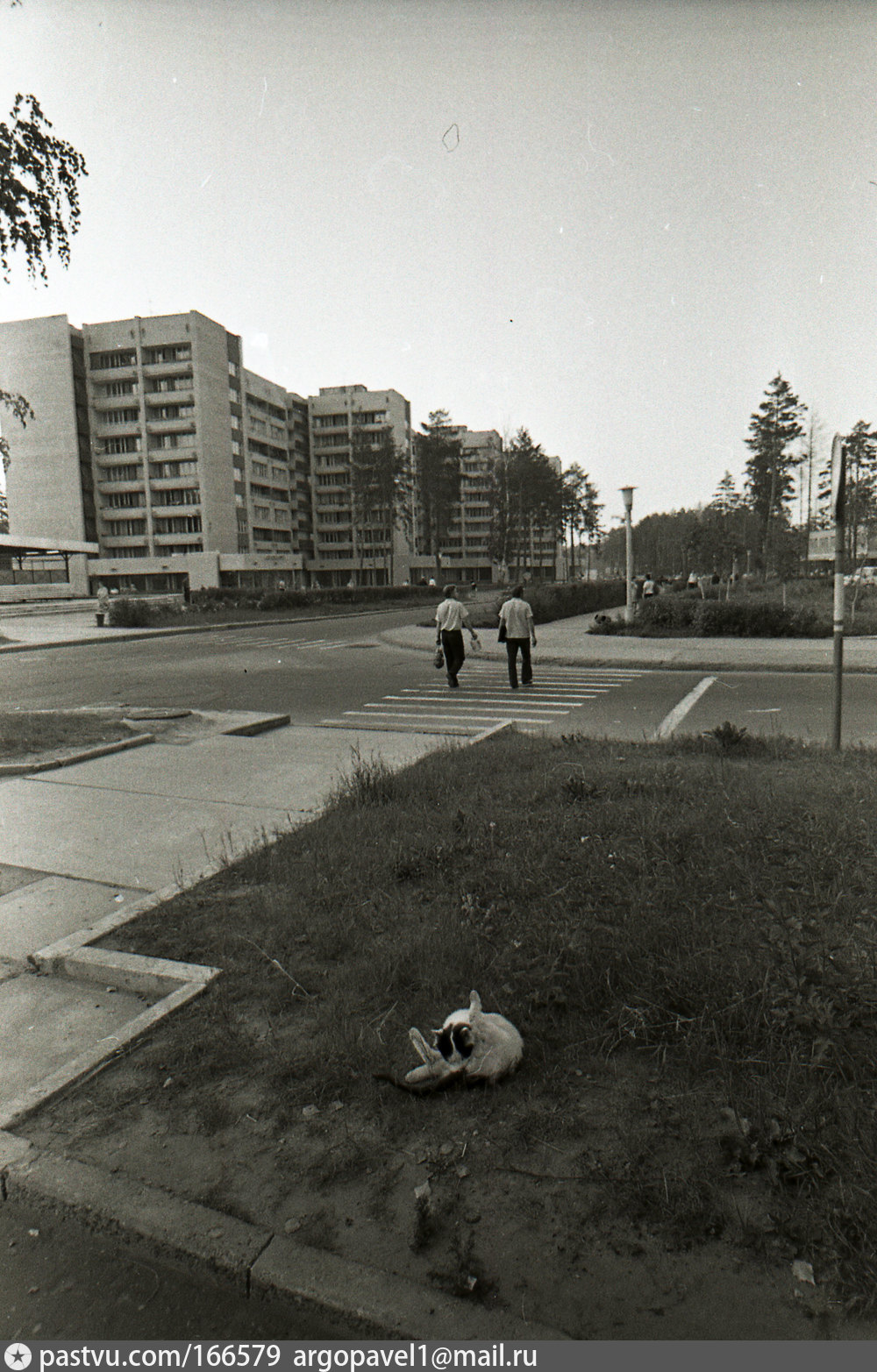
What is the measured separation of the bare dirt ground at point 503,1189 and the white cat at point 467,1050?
7cm

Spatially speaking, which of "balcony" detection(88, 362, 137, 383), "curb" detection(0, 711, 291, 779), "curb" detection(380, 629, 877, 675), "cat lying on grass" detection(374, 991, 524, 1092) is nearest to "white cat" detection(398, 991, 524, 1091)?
"cat lying on grass" detection(374, 991, 524, 1092)

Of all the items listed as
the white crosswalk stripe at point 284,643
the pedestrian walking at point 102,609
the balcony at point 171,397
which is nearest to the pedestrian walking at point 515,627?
the white crosswalk stripe at point 284,643

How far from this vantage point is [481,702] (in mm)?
12578

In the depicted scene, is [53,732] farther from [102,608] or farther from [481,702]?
[102,608]

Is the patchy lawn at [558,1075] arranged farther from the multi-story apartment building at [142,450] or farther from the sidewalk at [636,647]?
the multi-story apartment building at [142,450]

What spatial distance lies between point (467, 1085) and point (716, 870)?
2.17 m

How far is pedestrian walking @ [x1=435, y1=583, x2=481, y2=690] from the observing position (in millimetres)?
13477

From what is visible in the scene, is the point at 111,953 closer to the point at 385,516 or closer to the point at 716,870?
the point at 716,870

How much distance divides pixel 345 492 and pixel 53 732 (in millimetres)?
94726

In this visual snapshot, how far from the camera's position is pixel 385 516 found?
8356 cm

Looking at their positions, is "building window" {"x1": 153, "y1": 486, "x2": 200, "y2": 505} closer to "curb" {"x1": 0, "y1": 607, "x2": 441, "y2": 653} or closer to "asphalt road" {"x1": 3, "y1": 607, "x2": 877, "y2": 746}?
"curb" {"x1": 0, "y1": 607, "x2": 441, "y2": 653}

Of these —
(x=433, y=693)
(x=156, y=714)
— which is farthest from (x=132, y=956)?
(x=433, y=693)

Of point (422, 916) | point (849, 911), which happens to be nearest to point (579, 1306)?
point (422, 916)

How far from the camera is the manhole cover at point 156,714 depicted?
11031 mm
